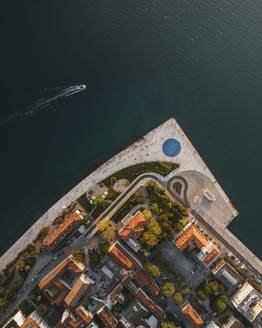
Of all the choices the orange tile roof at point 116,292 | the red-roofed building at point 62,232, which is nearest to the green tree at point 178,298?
the orange tile roof at point 116,292

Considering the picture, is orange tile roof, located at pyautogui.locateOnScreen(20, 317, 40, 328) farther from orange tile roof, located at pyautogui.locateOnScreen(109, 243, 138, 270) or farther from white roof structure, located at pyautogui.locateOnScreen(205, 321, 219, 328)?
white roof structure, located at pyautogui.locateOnScreen(205, 321, 219, 328)

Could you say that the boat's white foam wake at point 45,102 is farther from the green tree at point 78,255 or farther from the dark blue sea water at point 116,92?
the green tree at point 78,255

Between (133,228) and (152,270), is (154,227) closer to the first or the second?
(133,228)

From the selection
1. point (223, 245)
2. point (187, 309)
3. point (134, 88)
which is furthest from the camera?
point (134, 88)

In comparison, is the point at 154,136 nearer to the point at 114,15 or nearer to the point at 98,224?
the point at 98,224

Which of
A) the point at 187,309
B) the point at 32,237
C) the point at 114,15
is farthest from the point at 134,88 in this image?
the point at 187,309

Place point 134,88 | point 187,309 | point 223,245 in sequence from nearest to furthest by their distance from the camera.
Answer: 1. point 187,309
2. point 223,245
3. point 134,88

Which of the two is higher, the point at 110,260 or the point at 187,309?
the point at 187,309
